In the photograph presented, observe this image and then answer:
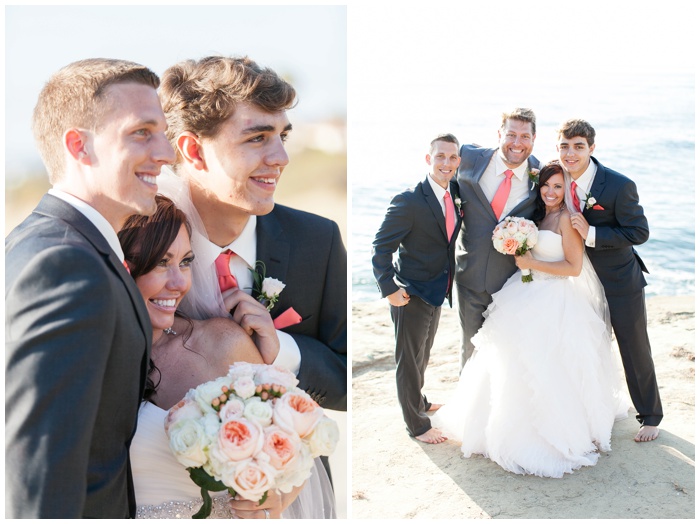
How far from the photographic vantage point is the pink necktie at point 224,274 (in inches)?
142

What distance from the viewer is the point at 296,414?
2.98 meters

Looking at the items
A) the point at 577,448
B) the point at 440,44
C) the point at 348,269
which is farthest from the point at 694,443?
the point at 440,44

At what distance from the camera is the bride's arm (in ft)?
17.7

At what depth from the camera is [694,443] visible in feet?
19.4

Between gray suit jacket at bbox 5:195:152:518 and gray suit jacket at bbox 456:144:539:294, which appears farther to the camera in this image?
gray suit jacket at bbox 456:144:539:294

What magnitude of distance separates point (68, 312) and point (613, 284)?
4.31 m

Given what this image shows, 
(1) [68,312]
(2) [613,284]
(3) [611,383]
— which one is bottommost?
(3) [611,383]

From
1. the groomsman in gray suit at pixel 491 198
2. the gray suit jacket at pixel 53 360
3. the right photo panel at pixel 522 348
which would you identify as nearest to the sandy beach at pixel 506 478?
the right photo panel at pixel 522 348

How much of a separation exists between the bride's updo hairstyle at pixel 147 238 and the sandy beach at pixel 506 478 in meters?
2.39

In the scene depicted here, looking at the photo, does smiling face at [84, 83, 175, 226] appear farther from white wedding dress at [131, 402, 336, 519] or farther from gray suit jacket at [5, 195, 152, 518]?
white wedding dress at [131, 402, 336, 519]

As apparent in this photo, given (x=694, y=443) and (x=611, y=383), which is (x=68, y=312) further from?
(x=694, y=443)

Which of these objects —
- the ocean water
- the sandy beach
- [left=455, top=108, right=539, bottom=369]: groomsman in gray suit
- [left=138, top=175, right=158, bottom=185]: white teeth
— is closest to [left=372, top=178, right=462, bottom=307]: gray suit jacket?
Result: [left=455, top=108, right=539, bottom=369]: groomsman in gray suit

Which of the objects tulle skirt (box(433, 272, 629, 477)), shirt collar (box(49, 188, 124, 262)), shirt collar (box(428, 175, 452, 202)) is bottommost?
tulle skirt (box(433, 272, 629, 477))

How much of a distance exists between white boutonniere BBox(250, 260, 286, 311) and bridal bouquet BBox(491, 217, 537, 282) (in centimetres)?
212
